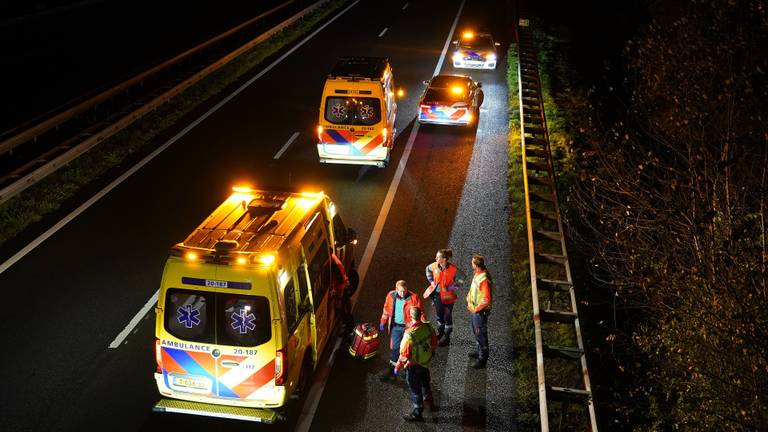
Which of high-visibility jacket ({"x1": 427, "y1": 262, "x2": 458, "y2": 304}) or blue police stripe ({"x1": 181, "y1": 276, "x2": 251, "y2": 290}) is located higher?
blue police stripe ({"x1": 181, "y1": 276, "x2": 251, "y2": 290})

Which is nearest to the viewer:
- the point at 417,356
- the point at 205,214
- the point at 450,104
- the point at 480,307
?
the point at 417,356

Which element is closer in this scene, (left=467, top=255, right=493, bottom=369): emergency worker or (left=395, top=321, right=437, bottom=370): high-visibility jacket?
(left=395, top=321, right=437, bottom=370): high-visibility jacket

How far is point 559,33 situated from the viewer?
1385 inches

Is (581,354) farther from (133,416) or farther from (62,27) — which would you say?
(62,27)

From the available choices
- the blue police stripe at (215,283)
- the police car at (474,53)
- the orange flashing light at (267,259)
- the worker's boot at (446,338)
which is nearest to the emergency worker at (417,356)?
the worker's boot at (446,338)

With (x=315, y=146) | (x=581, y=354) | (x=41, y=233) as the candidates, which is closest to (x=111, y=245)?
(x=41, y=233)

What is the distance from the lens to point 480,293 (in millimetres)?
9852

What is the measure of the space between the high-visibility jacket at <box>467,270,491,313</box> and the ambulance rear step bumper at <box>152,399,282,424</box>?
327 cm

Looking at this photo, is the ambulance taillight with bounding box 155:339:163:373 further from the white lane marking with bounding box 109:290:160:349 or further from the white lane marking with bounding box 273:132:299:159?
the white lane marking with bounding box 273:132:299:159

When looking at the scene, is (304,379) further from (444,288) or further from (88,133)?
(88,133)

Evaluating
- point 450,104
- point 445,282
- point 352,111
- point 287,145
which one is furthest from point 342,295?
point 450,104

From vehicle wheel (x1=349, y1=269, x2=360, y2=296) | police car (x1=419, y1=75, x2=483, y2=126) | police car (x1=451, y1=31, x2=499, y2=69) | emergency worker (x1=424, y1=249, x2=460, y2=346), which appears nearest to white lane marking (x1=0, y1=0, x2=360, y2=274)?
vehicle wheel (x1=349, y1=269, x2=360, y2=296)

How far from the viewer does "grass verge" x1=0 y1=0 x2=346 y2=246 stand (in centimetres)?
1403

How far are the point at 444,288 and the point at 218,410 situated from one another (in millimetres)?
3771
